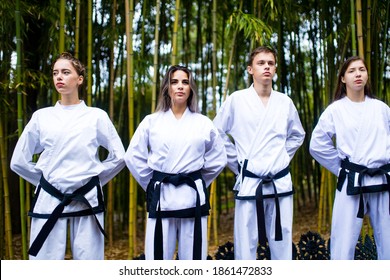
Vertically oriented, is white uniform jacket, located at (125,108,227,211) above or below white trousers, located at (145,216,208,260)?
above

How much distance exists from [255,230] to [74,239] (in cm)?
96

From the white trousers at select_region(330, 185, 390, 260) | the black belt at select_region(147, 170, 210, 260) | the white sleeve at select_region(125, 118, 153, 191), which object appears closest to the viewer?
the black belt at select_region(147, 170, 210, 260)

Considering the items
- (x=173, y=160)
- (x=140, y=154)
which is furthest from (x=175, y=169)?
(x=140, y=154)

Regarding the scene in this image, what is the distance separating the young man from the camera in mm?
2637

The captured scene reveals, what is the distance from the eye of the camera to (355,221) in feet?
8.98

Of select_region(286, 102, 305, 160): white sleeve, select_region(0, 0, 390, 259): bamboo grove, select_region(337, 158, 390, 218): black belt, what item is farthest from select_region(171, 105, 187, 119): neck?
select_region(337, 158, 390, 218): black belt

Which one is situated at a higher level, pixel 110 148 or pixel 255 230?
pixel 110 148

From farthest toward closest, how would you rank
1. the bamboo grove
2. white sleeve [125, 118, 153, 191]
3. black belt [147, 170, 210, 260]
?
the bamboo grove → white sleeve [125, 118, 153, 191] → black belt [147, 170, 210, 260]

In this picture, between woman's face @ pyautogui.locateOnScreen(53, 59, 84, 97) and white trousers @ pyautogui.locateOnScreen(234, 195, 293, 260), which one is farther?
white trousers @ pyautogui.locateOnScreen(234, 195, 293, 260)

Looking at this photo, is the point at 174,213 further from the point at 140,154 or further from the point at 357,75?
the point at 357,75

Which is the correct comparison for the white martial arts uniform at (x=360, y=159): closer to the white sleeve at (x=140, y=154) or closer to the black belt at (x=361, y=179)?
the black belt at (x=361, y=179)

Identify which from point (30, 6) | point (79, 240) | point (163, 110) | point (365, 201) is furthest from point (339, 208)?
point (30, 6)

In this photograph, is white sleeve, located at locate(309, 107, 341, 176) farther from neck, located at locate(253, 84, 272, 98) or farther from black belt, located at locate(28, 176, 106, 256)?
black belt, located at locate(28, 176, 106, 256)
